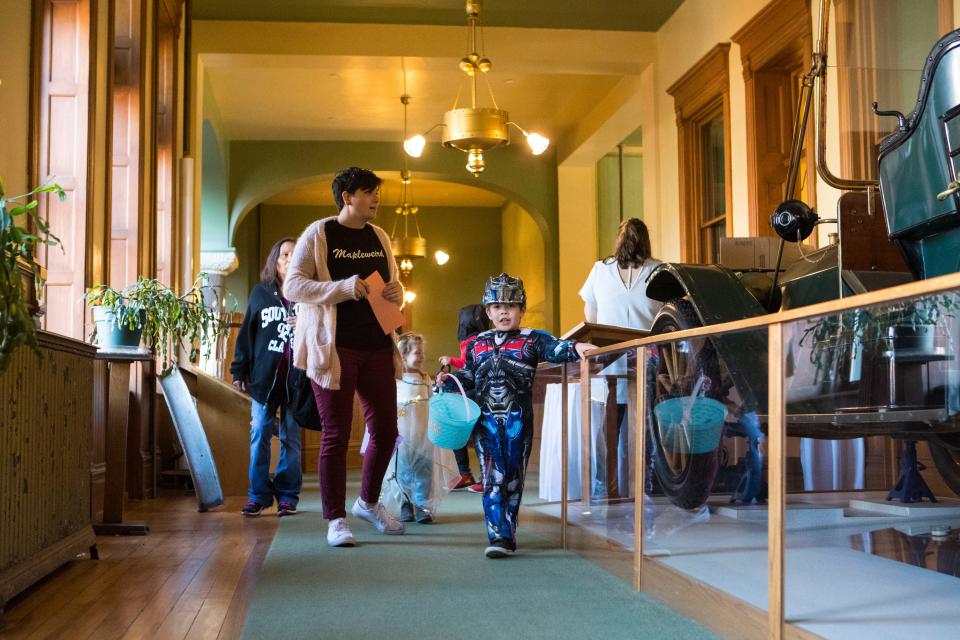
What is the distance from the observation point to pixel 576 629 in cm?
232

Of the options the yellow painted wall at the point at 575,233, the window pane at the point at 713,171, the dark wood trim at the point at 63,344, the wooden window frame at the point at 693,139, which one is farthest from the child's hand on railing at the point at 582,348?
the yellow painted wall at the point at 575,233

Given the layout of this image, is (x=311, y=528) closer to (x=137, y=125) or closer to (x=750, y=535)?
(x=750, y=535)

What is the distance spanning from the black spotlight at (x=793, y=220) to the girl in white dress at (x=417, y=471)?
207 cm

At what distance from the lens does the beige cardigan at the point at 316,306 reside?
3607 millimetres

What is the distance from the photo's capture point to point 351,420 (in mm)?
3773

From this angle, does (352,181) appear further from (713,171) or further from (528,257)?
(528,257)

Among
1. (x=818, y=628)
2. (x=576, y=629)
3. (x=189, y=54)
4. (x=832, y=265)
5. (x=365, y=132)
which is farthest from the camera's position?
(x=365, y=132)

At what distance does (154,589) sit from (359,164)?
978cm

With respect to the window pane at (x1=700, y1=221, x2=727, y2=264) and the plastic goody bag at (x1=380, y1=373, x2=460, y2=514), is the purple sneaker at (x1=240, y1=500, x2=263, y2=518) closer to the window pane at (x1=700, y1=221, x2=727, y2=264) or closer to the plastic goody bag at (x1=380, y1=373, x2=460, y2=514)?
the plastic goody bag at (x1=380, y1=373, x2=460, y2=514)

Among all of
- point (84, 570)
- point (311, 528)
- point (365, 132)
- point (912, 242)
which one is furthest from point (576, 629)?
point (365, 132)

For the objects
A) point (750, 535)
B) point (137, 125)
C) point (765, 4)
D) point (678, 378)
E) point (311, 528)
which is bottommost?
point (311, 528)

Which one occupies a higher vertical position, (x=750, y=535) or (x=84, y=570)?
(x=750, y=535)

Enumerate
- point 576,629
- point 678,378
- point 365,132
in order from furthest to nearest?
point 365,132 < point 678,378 < point 576,629

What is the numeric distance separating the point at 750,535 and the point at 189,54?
6848mm
